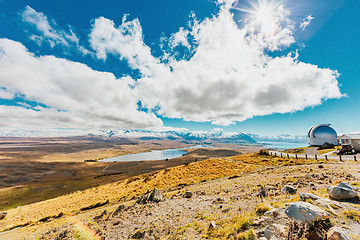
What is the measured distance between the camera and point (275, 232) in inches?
233

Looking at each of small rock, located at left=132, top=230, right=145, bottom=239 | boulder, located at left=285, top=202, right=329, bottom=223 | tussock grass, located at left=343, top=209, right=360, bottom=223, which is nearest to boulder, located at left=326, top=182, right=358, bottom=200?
tussock grass, located at left=343, top=209, right=360, bottom=223

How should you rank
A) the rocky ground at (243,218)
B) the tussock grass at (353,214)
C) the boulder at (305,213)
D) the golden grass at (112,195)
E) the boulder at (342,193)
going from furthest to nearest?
the golden grass at (112,195) → the boulder at (342,193) → the tussock grass at (353,214) → the boulder at (305,213) → the rocky ground at (243,218)

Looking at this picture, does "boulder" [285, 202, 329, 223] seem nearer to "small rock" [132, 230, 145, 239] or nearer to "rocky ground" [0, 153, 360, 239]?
"rocky ground" [0, 153, 360, 239]

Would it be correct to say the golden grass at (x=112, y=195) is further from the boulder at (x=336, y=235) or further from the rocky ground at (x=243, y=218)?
the boulder at (x=336, y=235)

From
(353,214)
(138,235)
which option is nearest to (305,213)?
(353,214)

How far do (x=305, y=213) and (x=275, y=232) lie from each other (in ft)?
5.34

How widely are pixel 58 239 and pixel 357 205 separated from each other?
65.2 ft

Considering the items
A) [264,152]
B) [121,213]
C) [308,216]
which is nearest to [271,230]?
[308,216]

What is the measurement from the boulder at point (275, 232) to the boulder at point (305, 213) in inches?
30.8

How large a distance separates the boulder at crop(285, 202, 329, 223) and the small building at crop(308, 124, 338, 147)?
7313 centimetres

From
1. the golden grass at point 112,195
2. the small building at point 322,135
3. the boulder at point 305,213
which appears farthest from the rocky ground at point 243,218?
the small building at point 322,135

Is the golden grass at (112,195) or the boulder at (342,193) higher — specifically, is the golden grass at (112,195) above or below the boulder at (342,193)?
below

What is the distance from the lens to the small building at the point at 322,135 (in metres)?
57.6

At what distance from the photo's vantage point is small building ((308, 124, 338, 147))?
189ft
